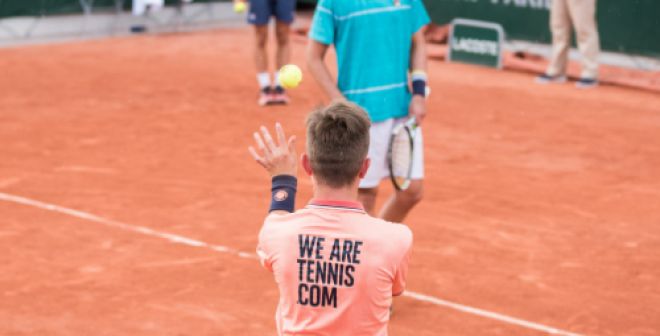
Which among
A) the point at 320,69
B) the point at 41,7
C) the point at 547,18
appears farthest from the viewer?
the point at 41,7

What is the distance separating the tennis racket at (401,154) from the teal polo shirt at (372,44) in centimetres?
13

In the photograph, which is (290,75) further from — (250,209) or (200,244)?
(250,209)

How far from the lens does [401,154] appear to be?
550 centimetres

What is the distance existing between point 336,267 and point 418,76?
112 inches

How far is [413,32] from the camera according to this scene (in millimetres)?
5617

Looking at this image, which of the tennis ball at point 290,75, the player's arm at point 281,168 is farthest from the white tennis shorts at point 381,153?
the player's arm at point 281,168

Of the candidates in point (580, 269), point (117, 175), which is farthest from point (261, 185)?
point (580, 269)

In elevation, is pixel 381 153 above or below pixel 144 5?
above

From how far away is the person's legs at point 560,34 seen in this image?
44.0ft

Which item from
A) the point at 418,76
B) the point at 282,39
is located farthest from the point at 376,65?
the point at 282,39

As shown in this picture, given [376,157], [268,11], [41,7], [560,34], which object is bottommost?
[41,7]

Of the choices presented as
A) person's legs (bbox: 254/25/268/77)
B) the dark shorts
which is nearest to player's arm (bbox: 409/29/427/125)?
the dark shorts

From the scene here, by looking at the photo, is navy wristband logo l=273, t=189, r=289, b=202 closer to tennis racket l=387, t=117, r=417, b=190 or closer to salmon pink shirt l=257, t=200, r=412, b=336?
salmon pink shirt l=257, t=200, r=412, b=336

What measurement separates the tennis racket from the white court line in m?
0.75
